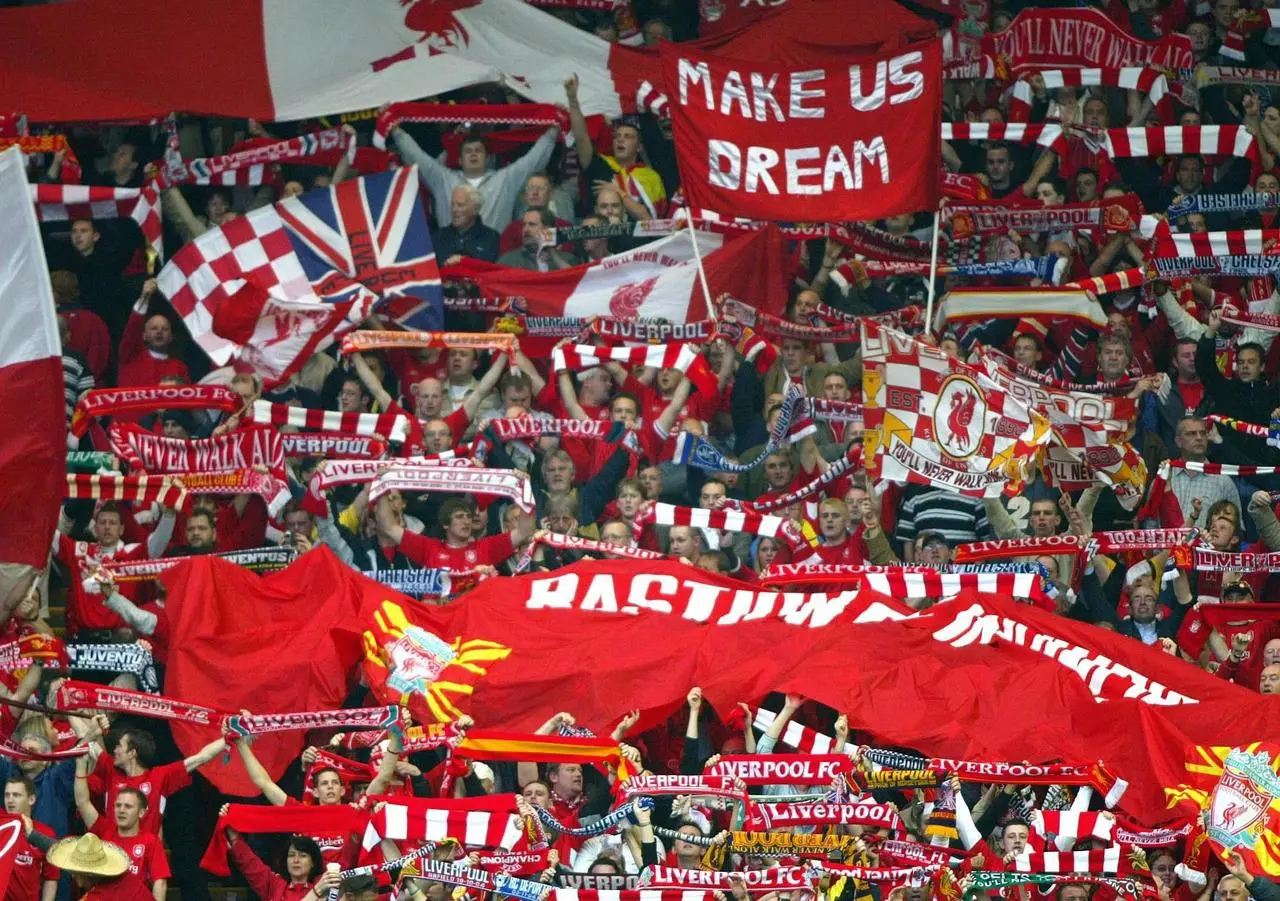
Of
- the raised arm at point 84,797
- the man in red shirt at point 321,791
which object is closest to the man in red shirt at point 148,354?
the man in red shirt at point 321,791

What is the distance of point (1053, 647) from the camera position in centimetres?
1652

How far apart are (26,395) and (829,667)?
4418mm

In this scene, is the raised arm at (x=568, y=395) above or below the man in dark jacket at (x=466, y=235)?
below

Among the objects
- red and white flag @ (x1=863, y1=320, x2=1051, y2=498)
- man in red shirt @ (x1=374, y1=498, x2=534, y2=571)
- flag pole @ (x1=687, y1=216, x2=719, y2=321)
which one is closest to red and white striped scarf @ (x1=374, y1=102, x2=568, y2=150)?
flag pole @ (x1=687, y1=216, x2=719, y2=321)

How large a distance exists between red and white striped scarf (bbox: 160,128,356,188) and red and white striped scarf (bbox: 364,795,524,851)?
23.3 feet

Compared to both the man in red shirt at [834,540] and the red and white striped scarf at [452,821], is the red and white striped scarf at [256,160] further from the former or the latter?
the red and white striped scarf at [452,821]

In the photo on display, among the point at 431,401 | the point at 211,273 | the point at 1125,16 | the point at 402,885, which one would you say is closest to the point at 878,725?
the point at 402,885

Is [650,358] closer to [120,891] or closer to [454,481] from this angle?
[454,481]

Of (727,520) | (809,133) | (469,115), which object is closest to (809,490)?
(727,520)

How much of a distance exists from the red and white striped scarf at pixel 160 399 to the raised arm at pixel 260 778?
3.21 metres

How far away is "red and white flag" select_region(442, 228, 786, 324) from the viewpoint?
20.0 m

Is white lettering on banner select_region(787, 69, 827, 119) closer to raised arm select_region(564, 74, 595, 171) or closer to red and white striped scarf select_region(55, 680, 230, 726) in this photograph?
raised arm select_region(564, 74, 595, 171)

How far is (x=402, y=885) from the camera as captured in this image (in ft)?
46.9

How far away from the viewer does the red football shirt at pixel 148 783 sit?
15.3 meters
